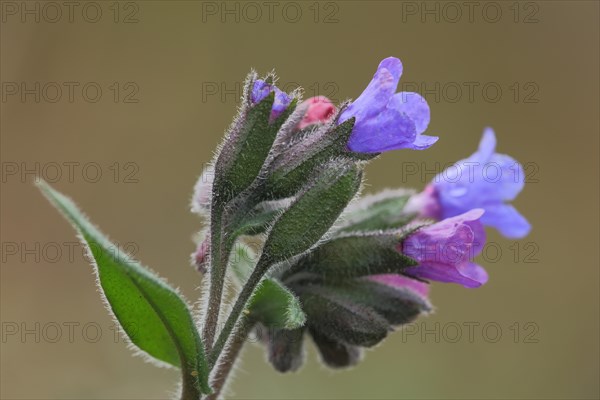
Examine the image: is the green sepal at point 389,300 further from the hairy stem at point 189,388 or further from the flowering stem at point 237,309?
the hairy stem at point 189,388

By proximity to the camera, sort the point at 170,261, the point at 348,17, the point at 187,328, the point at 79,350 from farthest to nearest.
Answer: the point at 348,17, the point at 170,261, the point at 79,350, the point at 187,328

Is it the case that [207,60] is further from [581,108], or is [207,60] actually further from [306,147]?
[306,147]

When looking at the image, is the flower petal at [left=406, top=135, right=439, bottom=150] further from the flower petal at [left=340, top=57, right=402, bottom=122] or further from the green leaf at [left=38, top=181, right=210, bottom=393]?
the green leaf at [left=38, top=181, right=210, bottom=393]

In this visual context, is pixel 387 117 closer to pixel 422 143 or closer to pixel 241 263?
pixel 422 143

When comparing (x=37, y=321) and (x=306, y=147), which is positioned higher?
(x=306, y=147)

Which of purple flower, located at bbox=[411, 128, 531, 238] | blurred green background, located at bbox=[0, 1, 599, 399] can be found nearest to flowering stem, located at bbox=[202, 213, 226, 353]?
purple flower, located at bbox=[411, 128, 531, 238]

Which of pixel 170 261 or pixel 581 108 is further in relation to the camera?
pixel 581 108

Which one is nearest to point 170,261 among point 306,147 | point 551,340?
point 551,340
